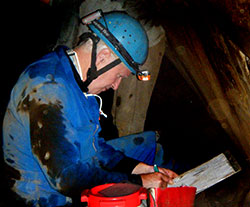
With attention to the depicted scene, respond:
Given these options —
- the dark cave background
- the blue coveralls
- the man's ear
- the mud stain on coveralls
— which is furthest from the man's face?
the dark cave background

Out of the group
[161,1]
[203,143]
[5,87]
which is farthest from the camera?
[5,87]

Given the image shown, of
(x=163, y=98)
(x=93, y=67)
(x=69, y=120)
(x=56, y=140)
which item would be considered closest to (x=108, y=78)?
(x=93, y=67)

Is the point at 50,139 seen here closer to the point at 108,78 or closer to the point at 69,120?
the point at 69,120

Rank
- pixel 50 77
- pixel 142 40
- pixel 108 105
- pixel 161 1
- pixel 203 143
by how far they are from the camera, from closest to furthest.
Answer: pixel 50 77
pixel 142 40
pixel 161 1
pixel 203 143
pixel 108 105

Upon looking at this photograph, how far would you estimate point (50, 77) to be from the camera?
1.86 m

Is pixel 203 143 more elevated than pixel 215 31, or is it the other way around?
pixel 215 31

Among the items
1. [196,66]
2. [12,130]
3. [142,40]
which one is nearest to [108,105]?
[196,66]

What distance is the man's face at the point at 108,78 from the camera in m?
2.45

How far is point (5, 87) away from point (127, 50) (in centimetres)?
459

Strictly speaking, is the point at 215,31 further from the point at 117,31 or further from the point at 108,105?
the point at 108,105

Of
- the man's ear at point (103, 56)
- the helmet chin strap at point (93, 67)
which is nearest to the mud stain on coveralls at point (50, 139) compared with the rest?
the helmet chin strap at point (93, 67)

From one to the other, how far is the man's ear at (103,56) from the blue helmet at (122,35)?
0.21 ft

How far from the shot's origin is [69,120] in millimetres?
1806

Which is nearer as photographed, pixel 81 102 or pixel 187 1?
pixel 81 102
